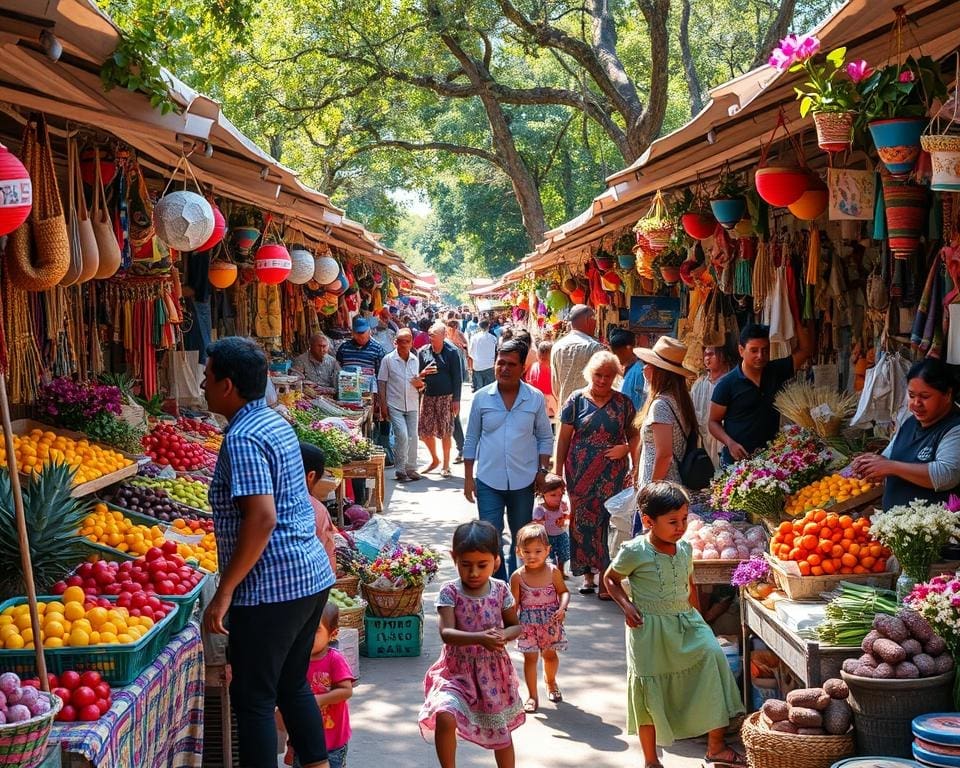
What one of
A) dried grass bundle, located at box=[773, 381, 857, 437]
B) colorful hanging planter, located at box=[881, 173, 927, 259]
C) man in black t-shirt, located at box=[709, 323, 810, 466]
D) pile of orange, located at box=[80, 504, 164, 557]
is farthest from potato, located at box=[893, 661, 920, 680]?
pile of orange, located at box=[80, 504, 164, 557]

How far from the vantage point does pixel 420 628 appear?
7414 mm

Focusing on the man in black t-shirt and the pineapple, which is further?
the man in black t-shirt

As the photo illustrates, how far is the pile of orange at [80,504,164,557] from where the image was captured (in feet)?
19.0

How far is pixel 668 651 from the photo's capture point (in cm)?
530

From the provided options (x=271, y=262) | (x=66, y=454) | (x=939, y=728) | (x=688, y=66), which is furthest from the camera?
(x=688, y=66)

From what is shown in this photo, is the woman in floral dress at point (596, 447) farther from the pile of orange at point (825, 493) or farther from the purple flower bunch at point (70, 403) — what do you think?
the purple flower bunch at point (70, 403)

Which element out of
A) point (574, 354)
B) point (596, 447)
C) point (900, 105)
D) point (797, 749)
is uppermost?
point (900, 105)

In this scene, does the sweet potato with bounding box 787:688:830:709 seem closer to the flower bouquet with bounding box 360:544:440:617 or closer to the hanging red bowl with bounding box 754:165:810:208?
the hanging red bowl with bounding box 754:165:810:208

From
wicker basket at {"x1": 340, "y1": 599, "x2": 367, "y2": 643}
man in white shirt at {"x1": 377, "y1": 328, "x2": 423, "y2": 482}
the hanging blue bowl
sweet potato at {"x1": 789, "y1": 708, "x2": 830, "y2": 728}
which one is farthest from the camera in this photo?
man in white shirt at {"x1": 377, "y1": 328, "x2": 423, "y2": 482}

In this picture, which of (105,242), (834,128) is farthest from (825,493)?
(105,242)

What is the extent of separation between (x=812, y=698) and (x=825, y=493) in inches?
71.8

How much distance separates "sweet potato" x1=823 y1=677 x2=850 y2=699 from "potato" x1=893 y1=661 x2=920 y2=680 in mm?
293

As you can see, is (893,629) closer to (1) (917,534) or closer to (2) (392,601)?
(1) (917,534)

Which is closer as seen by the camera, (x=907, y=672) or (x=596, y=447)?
(x=907, y=672)
